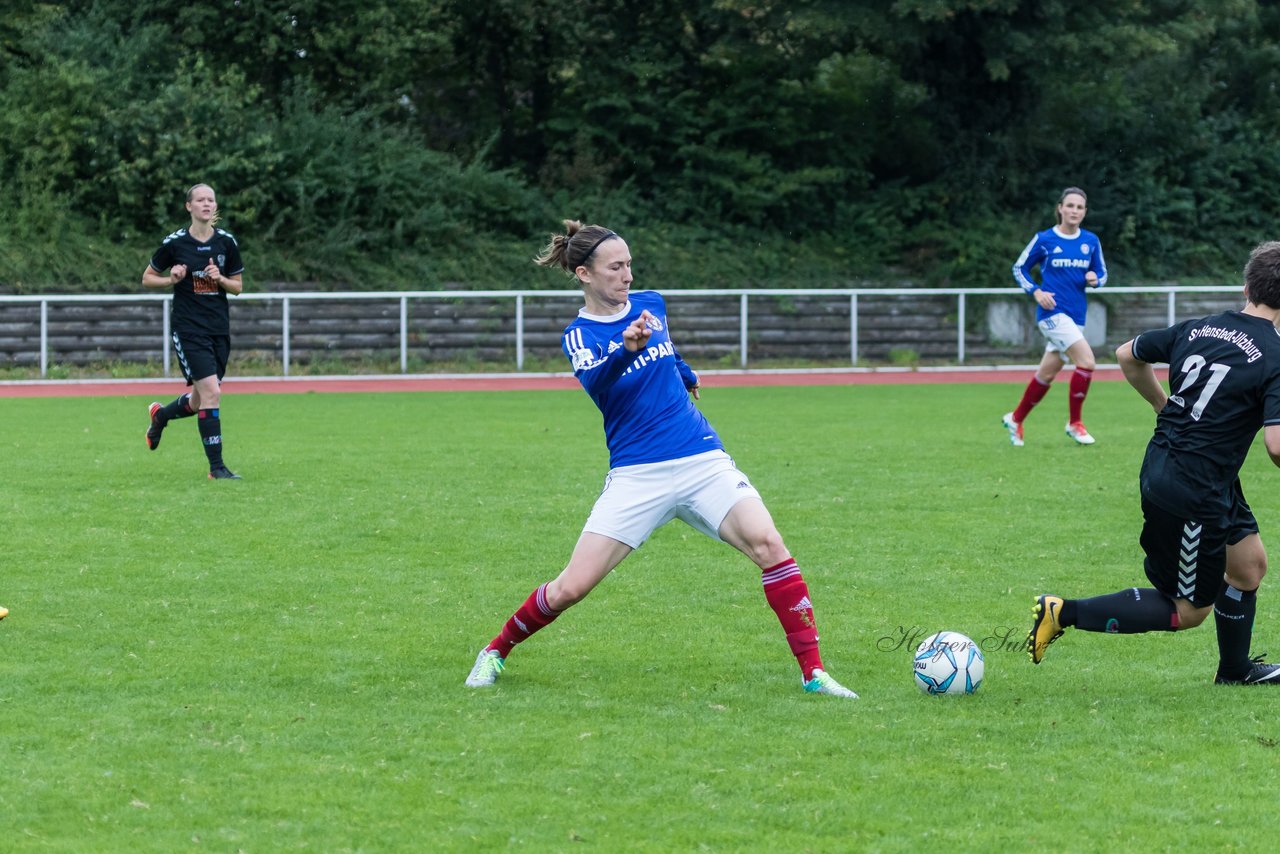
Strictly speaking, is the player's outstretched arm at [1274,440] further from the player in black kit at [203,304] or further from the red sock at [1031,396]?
the red sock at [1031,396]

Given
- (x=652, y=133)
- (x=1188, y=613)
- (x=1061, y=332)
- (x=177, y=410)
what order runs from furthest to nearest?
(x=652, y=133) → (x=1061, y=332) → (x=177, y=410) → (x=1188, y=613)

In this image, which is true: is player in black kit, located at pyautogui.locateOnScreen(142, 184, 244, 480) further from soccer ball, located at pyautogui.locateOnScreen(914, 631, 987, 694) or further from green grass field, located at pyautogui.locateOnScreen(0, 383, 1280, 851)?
soccer ball, located at pyautogui.locateOnScreen(914, 631, 987, 694)

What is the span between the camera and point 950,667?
5.90 meters

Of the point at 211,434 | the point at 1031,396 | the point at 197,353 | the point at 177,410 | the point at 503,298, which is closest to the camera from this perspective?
the point at 197,353

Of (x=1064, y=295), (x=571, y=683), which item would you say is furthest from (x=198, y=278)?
(x=1064, y=295)

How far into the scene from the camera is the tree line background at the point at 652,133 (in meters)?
27.9

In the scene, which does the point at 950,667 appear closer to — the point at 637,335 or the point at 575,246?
the point at 637,335

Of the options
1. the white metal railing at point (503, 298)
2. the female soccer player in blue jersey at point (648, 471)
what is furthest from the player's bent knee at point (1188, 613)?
the white metal railing at point (503, 298)

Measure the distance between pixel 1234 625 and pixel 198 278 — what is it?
8278 mm

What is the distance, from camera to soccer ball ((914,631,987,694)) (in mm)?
5895

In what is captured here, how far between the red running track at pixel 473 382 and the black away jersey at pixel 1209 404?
56.0ft

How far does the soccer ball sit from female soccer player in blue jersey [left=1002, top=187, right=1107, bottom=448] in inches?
340

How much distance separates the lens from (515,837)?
436 cm

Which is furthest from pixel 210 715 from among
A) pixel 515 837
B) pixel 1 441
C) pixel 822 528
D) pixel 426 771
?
pixel 1 441
